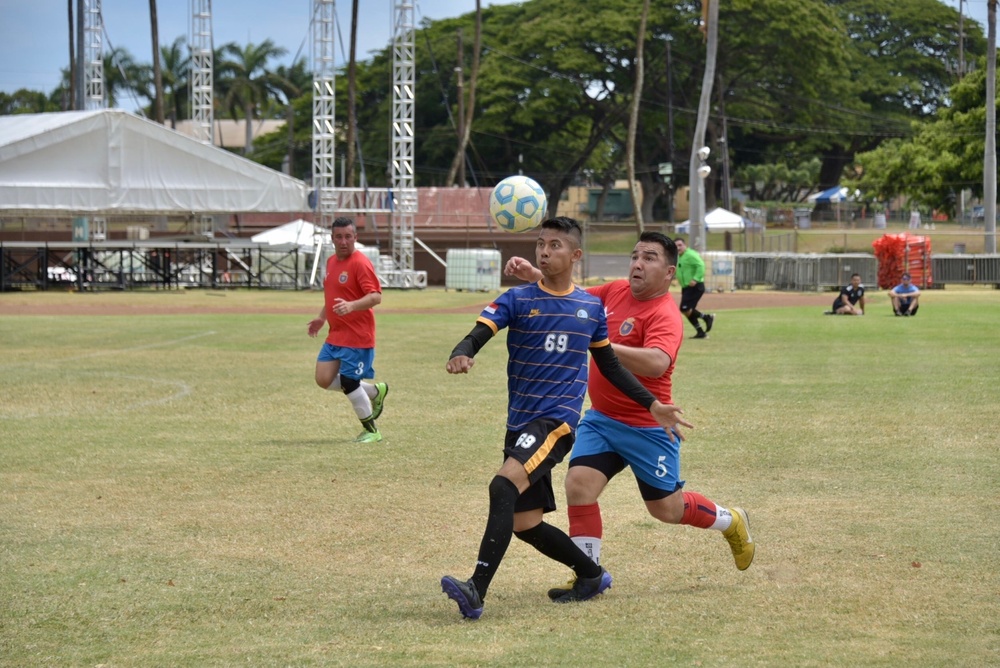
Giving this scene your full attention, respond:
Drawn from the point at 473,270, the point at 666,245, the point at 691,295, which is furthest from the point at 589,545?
the point at 473,270

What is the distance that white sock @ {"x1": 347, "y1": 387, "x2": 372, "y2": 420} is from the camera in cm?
1190

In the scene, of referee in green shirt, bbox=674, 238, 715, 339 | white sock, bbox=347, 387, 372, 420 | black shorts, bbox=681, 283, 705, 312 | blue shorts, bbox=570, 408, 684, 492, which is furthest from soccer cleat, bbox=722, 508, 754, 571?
black shorts, bbox=681, 283, 705, 312

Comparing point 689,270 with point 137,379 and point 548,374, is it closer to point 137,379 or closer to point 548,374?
point 137,379

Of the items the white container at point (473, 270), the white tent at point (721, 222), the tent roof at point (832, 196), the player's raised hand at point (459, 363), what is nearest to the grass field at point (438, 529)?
the player's raised hand at point (459, 363)

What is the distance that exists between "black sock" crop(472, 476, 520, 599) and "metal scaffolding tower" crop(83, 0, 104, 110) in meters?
51.4

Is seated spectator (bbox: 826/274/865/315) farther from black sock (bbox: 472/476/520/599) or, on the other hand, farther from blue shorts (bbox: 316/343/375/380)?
black sock (bbox: 472/476/520/599)

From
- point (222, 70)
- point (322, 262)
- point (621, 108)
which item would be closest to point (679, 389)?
point (322, 262)

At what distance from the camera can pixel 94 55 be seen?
5497 centimetres

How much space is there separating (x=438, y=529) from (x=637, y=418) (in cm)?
216

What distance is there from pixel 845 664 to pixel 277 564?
3.36 m

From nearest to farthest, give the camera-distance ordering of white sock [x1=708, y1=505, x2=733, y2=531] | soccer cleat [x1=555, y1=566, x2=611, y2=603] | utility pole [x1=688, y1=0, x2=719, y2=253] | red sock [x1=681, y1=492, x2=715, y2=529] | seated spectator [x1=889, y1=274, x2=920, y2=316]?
soccer cleat [x1=555, y1=566, x2=611, y2=603] < red sock [x1=681, y1=492, x2=715, y2=529] < white sock [x1=708, y1=505, x2=733, y2=531] < seated spectator [x1=889, y1=274, x2=920, y2=316] < utility pole [x1=688, y1=0, x2=719, y2=253]

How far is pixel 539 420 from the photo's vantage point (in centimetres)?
628

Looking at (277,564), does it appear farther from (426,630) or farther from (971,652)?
(971,652)

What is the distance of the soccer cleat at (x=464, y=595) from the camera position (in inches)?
234
